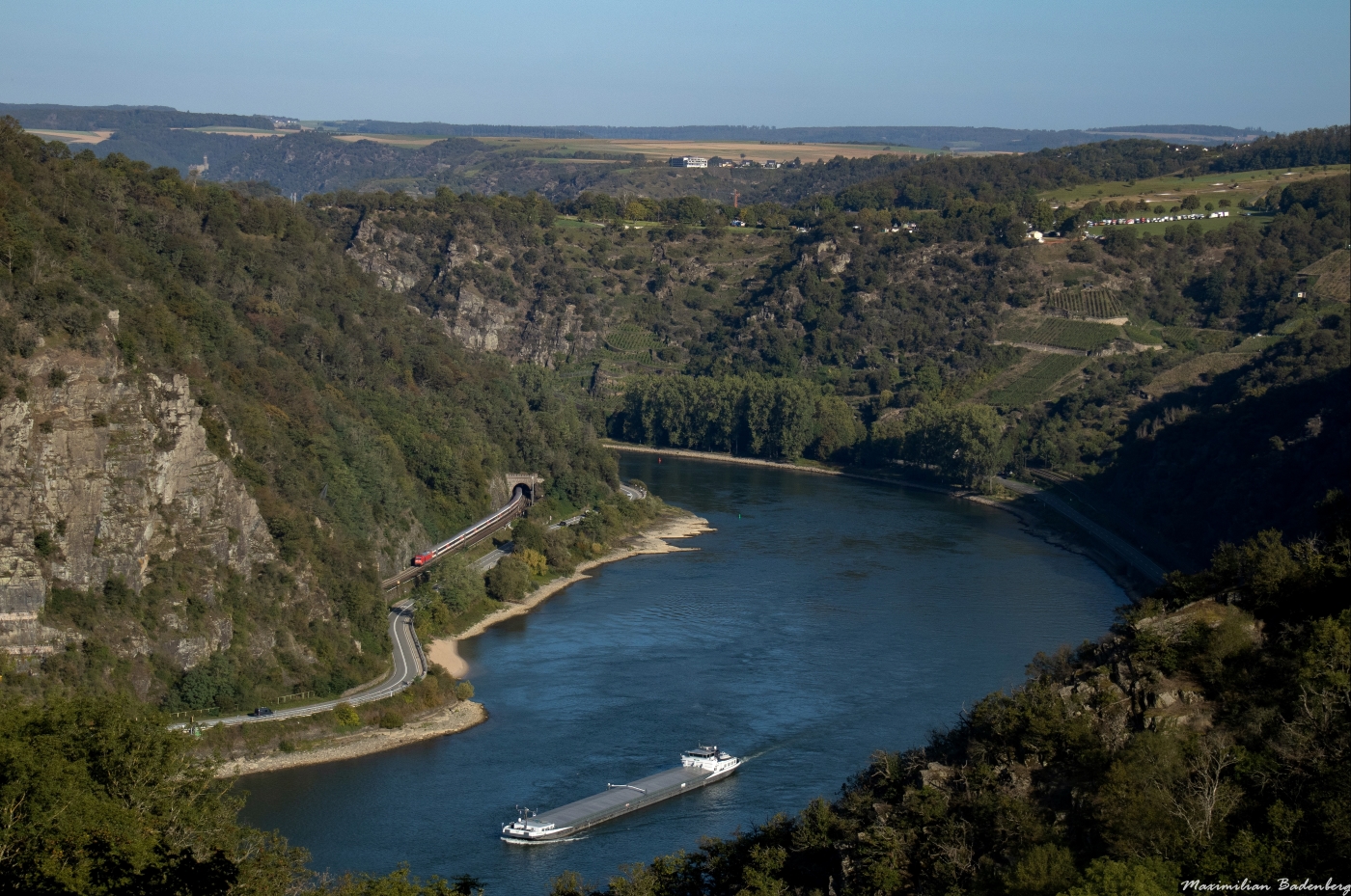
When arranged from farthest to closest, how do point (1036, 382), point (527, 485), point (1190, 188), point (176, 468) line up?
1. point (1190, 188)
2. point (1036, 382)
3. point (527, 485)
4. point (176, 468)

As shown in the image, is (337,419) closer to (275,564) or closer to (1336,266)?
(275,564)

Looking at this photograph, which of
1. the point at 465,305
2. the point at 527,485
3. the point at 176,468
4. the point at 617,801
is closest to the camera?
the point at 617,801

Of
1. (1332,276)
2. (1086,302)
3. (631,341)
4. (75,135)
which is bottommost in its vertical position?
(631,341)

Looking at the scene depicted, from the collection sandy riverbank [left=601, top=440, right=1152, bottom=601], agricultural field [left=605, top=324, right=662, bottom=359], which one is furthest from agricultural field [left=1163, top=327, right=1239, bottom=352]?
agricultural field [left=605, top=324, right=662, bottom=359]

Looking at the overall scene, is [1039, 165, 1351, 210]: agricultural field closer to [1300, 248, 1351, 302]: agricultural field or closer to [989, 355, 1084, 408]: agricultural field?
[1300, 248, 1351, 302]: agricultural field

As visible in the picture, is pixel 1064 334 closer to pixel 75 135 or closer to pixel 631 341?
pixel 631 341
